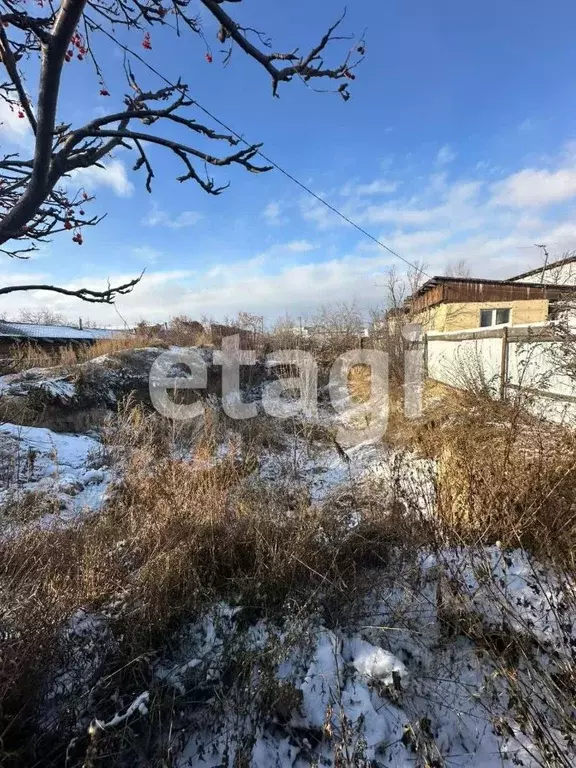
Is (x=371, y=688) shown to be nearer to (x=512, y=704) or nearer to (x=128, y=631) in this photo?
(x=512, y=704)

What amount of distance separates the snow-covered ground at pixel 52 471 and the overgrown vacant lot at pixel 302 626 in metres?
0.44

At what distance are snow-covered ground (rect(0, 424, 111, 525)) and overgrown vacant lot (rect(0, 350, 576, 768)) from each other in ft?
1.45

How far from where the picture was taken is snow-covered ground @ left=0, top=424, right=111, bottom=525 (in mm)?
3592

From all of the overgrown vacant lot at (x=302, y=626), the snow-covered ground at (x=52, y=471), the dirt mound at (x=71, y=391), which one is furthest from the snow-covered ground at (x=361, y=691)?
the dirt mound at (x=71, y=391)

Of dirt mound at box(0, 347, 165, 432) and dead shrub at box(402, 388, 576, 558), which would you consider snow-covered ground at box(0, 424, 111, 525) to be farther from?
dead shrub at box(402, 388, 576, 558)

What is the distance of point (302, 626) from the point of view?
190 centimetres

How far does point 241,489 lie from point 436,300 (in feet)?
43.7

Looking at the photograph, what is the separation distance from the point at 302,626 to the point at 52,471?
12.7ft

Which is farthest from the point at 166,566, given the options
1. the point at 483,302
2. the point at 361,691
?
the point at 483,302

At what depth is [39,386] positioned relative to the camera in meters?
6.87

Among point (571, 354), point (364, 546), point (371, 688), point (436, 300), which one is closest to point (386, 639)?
point (371, 688)

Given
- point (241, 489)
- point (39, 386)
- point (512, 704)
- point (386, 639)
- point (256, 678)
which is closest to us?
point (512, 704)

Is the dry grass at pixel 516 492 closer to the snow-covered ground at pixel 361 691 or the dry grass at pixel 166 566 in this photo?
Result: the snow-covered ground at pixel 361 691

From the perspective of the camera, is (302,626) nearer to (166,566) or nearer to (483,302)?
(166,566)
